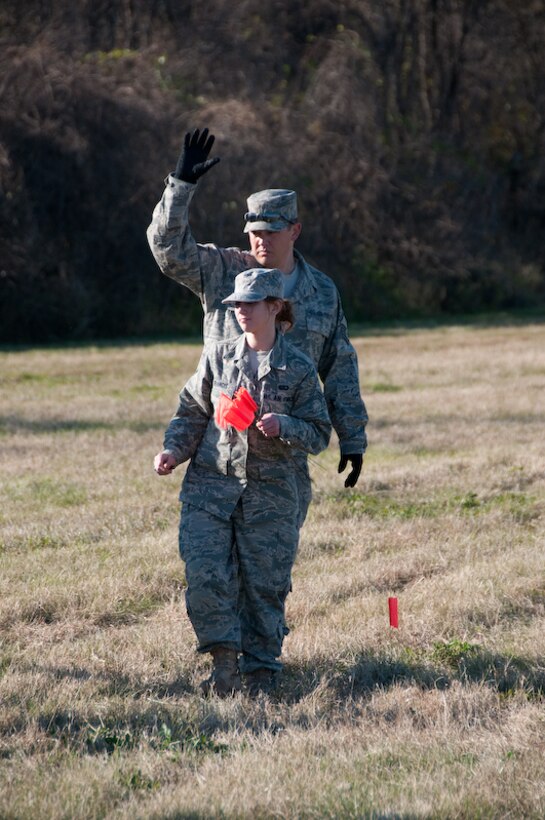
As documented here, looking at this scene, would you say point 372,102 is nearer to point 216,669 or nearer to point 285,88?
point 285,88

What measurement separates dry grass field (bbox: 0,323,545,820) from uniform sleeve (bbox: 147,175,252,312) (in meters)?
1.59

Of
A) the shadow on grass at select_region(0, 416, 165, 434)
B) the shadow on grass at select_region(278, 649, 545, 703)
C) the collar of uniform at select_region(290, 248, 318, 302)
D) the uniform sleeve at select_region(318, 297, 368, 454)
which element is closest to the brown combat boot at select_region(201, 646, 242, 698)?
the shadow on grass at select_region(278, 649, 545, 703)

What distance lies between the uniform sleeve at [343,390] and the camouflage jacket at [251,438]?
1.08 feet

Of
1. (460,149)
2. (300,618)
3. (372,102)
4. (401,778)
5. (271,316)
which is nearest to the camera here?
(401,778)

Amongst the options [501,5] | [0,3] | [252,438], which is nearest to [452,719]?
[252,438]

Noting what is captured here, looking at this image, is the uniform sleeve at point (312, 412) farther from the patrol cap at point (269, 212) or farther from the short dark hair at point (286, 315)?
the patrol cap at point (269, 212)

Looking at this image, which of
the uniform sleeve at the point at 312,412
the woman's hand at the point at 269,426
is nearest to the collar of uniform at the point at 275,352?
the uniform sleeve at the point at 312,412

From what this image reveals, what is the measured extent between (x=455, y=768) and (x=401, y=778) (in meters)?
0.21

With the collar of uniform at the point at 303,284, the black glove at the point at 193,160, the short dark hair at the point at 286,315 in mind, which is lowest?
the short dark hair at the point at 286,315

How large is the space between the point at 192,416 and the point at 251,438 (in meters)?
0.31

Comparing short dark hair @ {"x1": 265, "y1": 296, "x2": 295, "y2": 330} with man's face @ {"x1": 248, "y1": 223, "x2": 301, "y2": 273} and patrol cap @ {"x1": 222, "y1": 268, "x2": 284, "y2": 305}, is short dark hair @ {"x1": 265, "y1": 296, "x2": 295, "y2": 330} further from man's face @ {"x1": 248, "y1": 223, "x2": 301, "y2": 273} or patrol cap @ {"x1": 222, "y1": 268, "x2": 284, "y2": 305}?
man's face @ {"x1": 248, "y1": 223, "x2": 301, "y2": 273}

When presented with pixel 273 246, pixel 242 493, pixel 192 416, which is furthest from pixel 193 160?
pixel 242 493

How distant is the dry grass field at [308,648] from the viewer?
12.5 feet

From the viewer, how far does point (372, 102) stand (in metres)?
25.9
